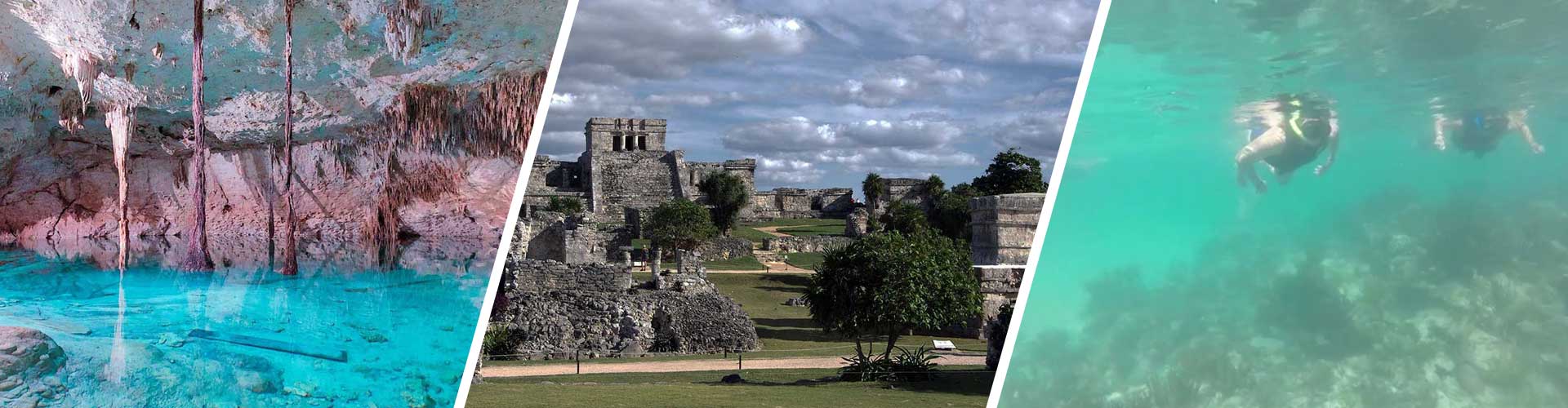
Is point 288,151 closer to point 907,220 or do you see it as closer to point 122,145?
point 122,145

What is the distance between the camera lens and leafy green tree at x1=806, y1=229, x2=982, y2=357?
27.8 feet

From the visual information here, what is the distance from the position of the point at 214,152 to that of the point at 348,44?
1.57 m

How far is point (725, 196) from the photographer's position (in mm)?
39844

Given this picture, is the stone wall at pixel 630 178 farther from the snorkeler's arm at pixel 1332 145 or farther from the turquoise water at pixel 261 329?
the turquoise water at pixel 261 329

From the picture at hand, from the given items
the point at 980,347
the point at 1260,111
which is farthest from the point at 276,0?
the point at 1260,111

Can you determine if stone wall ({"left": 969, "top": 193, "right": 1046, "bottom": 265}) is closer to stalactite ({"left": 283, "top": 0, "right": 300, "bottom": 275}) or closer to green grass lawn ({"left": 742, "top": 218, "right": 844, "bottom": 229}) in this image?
stalactite ({"left": 283, "top": 0, "right": 300, "bottom": 275})

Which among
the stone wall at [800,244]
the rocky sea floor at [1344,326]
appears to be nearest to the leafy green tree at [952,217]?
the stone wall at [800,244]

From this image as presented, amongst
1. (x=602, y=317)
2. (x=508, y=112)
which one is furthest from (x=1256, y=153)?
(x=508, y=112)

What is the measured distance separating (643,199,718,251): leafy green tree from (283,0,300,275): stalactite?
18.7 meters

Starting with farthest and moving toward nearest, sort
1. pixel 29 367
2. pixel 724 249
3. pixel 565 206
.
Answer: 1. pixel 565 206
2. pixel 724 249
3. pixel 29 367

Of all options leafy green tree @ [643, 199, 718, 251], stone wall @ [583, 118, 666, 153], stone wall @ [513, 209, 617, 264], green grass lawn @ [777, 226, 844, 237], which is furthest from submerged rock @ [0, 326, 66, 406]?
stone wall @ [583, 118, 666, 153]

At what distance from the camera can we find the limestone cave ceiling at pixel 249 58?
18.5 ft

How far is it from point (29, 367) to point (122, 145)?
67.7 inches

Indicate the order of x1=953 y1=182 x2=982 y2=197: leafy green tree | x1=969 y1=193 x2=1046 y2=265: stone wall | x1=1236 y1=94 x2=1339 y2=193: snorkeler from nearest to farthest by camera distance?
x1=969 y1=193 x2=1046 y2=265: stone wall, x1=1236 y1=94 x2=1339 y2=193: snorkeler, x1=953 y1=182 x2=982 y2=197: leafy green tree
